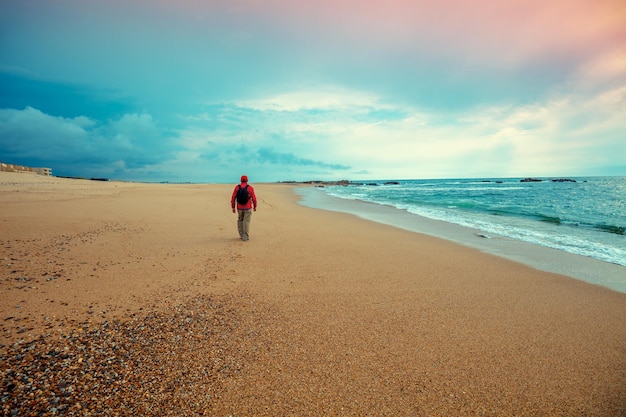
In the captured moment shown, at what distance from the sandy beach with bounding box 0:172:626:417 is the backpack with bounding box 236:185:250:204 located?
10.2 ft

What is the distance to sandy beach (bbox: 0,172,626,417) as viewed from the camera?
314 cm

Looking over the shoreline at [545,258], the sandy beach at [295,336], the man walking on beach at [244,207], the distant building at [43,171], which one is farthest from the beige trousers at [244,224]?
the distant building at [43,171]

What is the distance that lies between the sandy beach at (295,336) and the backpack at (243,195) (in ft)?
10.2

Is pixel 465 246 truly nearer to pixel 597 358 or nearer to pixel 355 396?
pixel 597 358

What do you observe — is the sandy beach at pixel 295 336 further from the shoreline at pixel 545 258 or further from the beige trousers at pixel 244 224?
the beige trousers at pixel 244 224

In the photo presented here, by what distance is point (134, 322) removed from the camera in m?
4.45

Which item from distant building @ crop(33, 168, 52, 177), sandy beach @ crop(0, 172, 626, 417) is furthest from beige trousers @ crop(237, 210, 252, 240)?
distant building @ crop(33, 168, 52, 177)

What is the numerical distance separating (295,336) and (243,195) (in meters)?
7.41

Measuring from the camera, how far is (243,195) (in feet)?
36.0

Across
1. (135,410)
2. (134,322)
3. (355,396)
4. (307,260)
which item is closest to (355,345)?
(355,396)

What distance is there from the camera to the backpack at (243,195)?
35.8ft

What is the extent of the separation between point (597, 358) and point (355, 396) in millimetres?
3544

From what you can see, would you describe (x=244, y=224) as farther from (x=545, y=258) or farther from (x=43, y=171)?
(x=43, y=171)

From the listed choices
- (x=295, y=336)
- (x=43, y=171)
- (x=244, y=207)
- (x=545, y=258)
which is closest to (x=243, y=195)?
(x=244, y=207)
